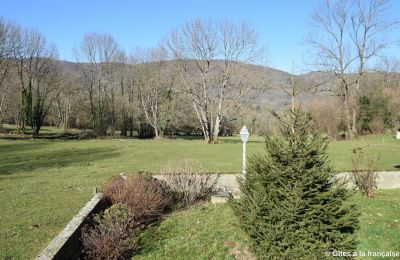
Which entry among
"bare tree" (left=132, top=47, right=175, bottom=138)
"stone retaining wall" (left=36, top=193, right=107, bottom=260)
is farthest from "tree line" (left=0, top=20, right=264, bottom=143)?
"stone retaining wall" (left=36, top=193, right=107, bottom=260)

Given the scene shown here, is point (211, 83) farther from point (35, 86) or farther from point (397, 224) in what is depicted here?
point (397, 224)

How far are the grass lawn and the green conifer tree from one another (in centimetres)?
112

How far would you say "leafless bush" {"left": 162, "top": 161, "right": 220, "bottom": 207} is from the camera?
38.0ft

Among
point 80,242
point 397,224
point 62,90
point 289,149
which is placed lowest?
point 80,242

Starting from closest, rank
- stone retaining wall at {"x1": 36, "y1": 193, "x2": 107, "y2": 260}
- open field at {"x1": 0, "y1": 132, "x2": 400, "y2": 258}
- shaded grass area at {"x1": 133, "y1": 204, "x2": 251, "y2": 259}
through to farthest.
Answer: stone retaining wall at {"x1": 36, "y1": 193, "x2": 107, "y2": 260} → shaded grass area at {"x1": 133, "y1": 204, "x2": 251, "y2": 259} → open field at {"x1": 0, "y1": 132, "x2": 400, "y2": 258}

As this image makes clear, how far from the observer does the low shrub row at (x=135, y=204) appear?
7324 millimetres

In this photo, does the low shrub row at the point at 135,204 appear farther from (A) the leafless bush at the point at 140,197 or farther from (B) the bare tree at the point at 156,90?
(B) the bare tree at the point at 156,90

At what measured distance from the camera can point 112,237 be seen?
7.41 meters

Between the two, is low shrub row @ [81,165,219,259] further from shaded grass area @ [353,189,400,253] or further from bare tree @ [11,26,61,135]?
bare tree @ [11,26,61,135]

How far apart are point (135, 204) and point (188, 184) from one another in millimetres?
2499

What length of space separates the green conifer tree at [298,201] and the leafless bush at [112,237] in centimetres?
273

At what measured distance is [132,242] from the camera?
7781mm

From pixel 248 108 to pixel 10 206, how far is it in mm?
33298

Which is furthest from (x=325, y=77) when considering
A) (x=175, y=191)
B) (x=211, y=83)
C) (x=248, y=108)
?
(x=175, y=191)
